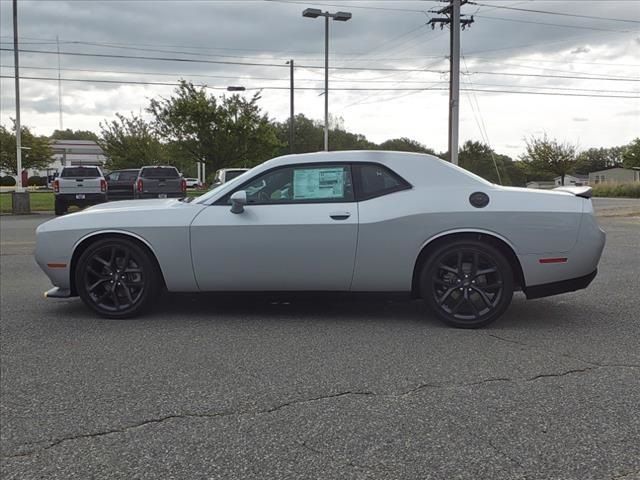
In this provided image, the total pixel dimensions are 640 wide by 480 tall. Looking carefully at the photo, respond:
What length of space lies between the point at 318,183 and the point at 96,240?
2086mm

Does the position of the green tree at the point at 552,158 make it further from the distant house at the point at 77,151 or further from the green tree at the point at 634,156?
the distant house at the point at 77,151

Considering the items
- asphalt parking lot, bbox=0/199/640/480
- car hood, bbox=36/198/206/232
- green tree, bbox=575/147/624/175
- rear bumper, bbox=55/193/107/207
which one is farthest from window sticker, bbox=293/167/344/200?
green tree, bbox=575/147/624/175

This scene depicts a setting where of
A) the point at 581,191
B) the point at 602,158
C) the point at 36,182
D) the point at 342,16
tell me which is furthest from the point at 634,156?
the point at 602,158

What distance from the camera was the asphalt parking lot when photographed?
9.38ft

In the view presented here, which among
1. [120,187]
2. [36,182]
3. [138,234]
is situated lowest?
[138,234]

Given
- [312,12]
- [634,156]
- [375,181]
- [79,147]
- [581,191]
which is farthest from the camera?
[79,147]

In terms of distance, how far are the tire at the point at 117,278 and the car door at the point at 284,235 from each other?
482 millimetres

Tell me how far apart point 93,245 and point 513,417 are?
3877mm

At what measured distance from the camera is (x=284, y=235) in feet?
17.1

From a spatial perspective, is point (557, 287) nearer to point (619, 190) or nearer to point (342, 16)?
point (342, 16)

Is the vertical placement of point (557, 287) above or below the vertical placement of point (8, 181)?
below

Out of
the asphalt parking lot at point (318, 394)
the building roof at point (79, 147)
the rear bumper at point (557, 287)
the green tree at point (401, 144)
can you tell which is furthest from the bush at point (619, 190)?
the building roof at point (79, 147)

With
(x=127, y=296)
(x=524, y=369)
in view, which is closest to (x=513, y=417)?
(x=524, y=369)

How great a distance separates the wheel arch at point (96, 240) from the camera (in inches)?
213
